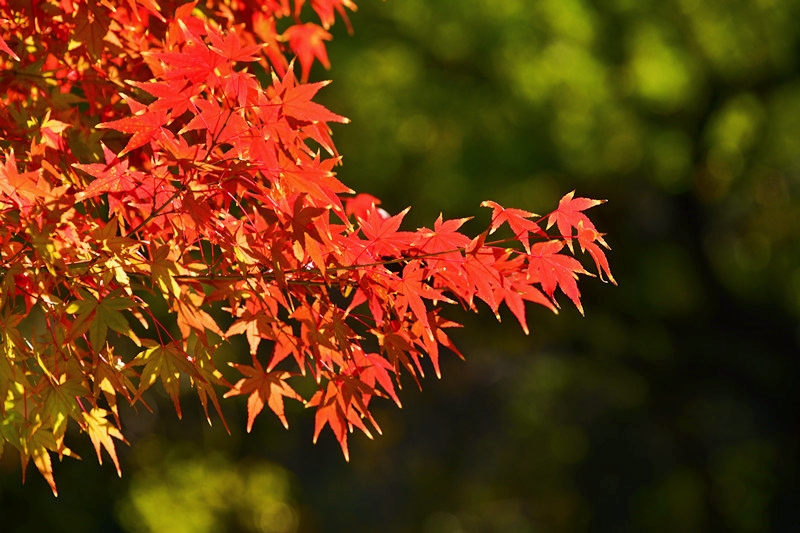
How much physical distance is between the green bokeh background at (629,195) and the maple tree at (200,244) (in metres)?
3.88

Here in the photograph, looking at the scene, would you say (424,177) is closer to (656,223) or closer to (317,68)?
(317,68)

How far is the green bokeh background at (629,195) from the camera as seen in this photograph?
5.44 metres

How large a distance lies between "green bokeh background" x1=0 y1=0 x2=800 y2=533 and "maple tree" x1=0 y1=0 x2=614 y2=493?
12.7 ft

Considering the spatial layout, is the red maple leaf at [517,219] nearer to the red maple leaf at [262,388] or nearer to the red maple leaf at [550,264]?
the red maple leaf at [550,264]

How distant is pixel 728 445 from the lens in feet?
20.2

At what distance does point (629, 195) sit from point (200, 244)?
4.71 metres

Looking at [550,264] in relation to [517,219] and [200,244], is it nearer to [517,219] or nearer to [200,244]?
[517,219]

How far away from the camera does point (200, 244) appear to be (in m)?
1.41

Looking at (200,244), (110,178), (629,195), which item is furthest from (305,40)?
(629,195)

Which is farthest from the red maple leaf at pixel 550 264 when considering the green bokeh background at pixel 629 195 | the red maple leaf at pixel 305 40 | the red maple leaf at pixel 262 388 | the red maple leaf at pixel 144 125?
the green bokeh background at pixel 629 195

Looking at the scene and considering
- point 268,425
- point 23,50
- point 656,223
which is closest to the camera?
point 23,50

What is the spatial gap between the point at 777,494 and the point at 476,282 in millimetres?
5115

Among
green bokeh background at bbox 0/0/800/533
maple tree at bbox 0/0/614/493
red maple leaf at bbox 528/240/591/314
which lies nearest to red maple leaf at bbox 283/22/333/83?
maple tree at bbox 0/0/614/493

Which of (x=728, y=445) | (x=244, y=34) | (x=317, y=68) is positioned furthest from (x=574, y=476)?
(x=244, y=34)
